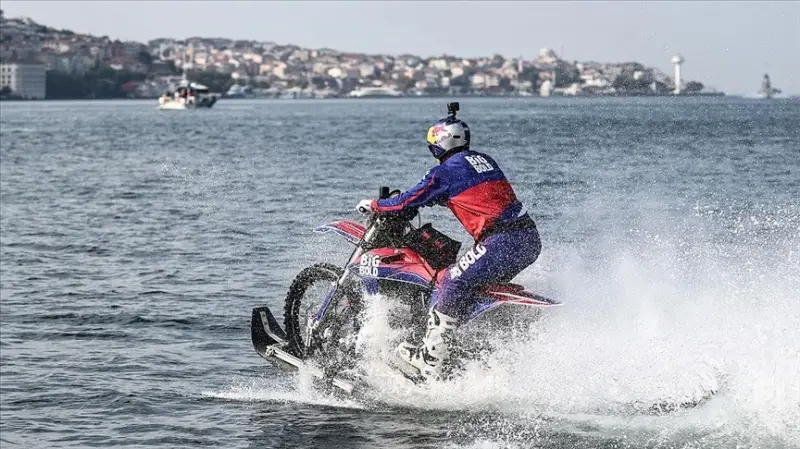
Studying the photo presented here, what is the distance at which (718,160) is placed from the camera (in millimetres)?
42562

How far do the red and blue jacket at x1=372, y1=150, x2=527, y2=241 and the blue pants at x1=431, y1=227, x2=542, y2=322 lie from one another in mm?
137

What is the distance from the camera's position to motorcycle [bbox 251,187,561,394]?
34.9 ft

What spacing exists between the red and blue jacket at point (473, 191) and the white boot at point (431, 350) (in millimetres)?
760

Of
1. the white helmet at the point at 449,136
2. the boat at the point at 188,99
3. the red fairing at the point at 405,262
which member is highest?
the white helmet at the point at 449,136

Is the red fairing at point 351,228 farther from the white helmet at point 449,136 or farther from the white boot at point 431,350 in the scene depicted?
the white helmet at point 449,136

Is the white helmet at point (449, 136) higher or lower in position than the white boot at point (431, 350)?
higher

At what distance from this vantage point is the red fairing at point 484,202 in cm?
1027

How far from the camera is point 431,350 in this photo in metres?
10.6

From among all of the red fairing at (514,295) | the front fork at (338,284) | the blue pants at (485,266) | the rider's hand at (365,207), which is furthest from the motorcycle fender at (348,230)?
the red fairing at (514,295)

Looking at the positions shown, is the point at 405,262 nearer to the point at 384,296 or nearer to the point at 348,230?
the point at 384,296

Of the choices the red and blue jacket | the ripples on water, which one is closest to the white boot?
the ripples on water

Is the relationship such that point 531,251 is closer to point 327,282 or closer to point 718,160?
point 327,282

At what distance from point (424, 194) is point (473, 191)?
427 millimetres

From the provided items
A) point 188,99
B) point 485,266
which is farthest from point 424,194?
point 188,99
